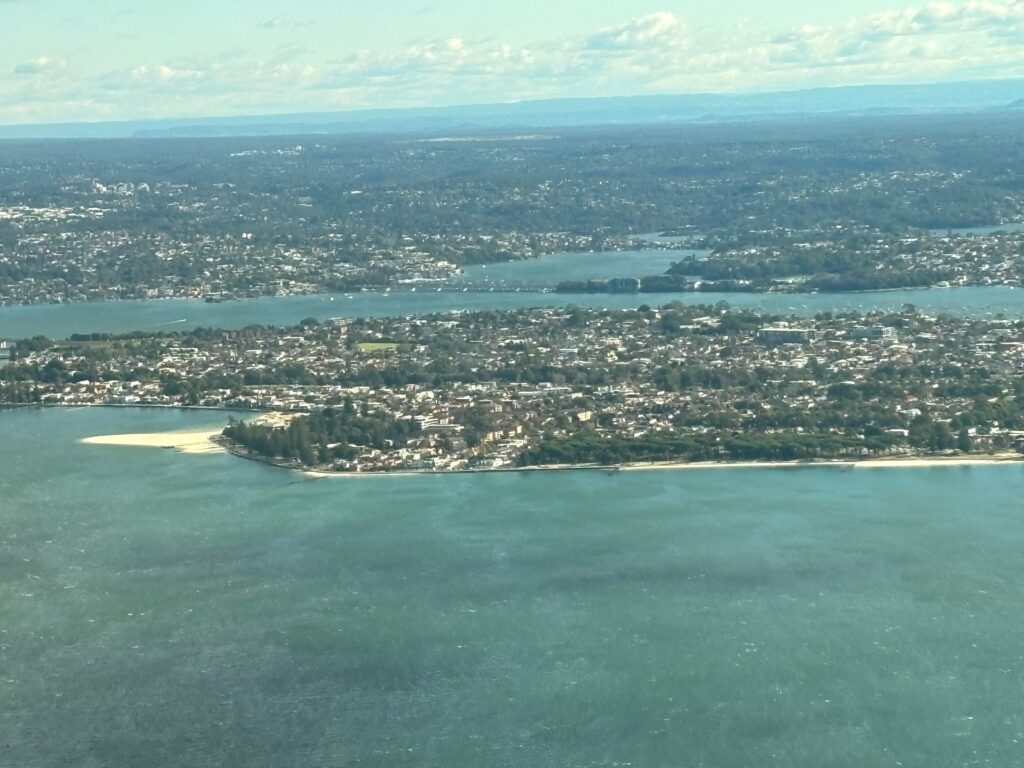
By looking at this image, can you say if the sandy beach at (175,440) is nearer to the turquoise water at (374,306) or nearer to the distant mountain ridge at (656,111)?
the turquoise water at (374,306)

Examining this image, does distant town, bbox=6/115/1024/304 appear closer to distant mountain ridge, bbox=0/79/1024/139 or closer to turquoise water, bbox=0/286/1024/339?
turquoise water, bbox=0/286/1024/339

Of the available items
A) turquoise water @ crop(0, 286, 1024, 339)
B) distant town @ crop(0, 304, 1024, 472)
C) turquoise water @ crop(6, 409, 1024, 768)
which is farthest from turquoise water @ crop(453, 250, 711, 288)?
turquoise water @ crop(6, 409, 1024, 768)

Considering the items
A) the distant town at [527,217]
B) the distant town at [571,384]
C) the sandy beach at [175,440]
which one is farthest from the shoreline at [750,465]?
the distant town at [527,217]

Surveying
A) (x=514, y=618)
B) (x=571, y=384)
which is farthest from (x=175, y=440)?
(x=514, y=618)

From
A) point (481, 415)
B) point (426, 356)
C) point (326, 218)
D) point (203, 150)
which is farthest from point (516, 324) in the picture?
point (203, 150)

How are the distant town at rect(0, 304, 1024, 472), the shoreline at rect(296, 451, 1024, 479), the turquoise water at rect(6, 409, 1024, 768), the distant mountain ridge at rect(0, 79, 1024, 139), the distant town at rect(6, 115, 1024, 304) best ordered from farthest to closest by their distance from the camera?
the distant mountain ridge at rect(0, 79, 1024, 139)
the distant town at rect(6, 115, 1024, 304)
the distant town at rect(0, 304, 1024, 472)
the shoreline at rect(296, 451, 1024, 479)
the turquoise water at rect(6, 409, 1024, 768)
